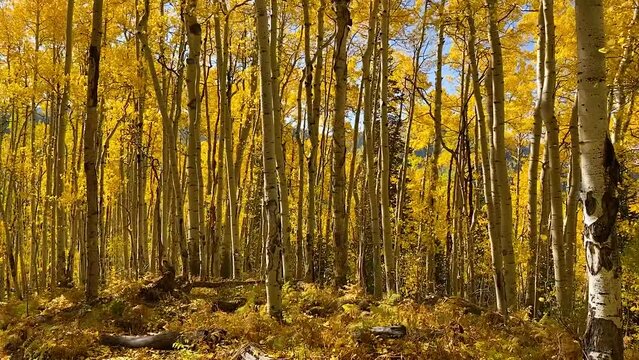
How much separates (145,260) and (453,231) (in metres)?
9.58

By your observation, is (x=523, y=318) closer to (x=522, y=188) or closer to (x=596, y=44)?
(x=596, y=44)

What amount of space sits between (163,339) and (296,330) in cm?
146

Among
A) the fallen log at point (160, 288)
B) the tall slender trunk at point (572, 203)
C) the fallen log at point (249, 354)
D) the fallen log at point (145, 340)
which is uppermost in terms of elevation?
the tall slender trunk at point (572, 203)

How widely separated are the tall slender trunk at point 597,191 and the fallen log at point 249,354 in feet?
8.66

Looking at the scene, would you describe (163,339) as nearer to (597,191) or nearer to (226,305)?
(226,305)

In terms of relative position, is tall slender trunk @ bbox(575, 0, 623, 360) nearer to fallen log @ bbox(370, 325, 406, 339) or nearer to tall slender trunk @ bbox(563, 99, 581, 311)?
fallen log @ bbox(370, 325, 406, 339)

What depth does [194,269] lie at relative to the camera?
917cm

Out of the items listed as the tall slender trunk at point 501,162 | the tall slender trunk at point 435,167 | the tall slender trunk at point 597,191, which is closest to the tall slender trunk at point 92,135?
the tall slender trunk at point 501,162

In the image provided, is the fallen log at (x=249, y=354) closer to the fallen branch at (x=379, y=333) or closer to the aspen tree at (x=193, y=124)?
the fallen branch at (x=379, y=333)

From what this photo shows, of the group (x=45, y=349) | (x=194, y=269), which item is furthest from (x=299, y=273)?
(x=45, y=349)

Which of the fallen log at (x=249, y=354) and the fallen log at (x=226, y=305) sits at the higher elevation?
the fallen log at (x=249, y=354)

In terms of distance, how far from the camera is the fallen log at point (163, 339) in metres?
5.14

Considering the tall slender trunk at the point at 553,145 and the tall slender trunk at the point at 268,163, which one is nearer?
the tall slender trunk at the point at 268,163

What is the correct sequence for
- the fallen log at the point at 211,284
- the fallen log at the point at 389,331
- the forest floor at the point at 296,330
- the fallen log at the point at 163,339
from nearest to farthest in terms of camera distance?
the forest floor at the point at 296,330 → the fallen log at the point at 389,331 → the fallen log at the point at 163,339 → the fallen log at the point at 211,284
